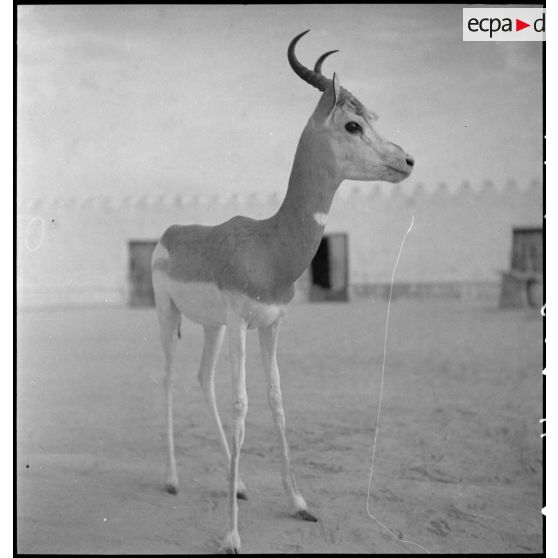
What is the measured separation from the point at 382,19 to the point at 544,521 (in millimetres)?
1926

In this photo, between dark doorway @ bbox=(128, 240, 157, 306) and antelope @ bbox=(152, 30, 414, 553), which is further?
dark doorway @ bbox=(128, 240, 157, 306)

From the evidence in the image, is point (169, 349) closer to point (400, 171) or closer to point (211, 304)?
point (211, 304)

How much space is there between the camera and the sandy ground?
2242 millimetres

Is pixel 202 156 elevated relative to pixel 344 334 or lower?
elevated

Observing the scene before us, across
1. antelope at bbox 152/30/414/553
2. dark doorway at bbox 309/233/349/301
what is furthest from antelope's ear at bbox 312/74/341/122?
dark doorway at bbox 309/233/349/301

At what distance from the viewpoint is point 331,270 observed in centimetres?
279

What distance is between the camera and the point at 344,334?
273 centimetres

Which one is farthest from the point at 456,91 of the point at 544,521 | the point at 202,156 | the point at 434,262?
the point at 544,521

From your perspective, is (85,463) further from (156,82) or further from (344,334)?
(156,82)

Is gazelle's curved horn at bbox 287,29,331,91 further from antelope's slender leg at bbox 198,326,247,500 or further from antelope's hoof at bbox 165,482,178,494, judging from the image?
antelope's hoof at bbox 165,482,178,494

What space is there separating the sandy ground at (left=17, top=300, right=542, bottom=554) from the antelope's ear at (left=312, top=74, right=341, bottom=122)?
0.92 m

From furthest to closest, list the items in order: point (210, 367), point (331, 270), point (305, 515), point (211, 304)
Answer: point (331, 270) < point (210, 367) < point (305, 515) < point (211, 304)

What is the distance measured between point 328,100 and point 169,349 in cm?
100

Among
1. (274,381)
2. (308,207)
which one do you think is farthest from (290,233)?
(274,381)
